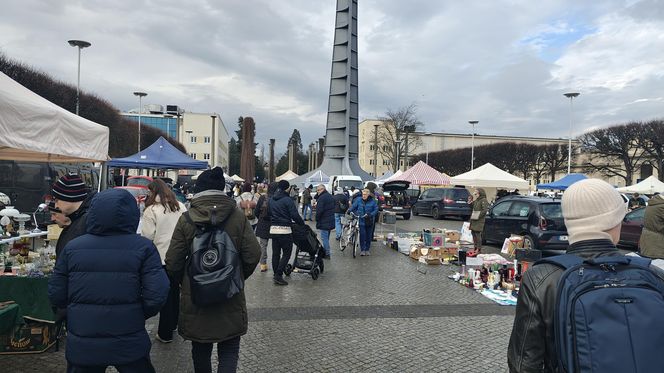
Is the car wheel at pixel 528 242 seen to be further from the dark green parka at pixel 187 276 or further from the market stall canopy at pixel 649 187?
the market stall canopy at pixel 649 187

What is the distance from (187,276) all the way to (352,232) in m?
9.15

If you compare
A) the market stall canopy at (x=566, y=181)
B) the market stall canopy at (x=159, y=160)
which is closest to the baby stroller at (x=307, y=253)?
the market stall canopy at (x=159, y=160)

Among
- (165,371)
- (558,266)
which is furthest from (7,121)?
(558,266)

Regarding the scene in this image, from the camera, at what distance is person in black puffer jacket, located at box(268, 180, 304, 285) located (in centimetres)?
820

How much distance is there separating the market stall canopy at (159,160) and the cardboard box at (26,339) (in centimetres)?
1232

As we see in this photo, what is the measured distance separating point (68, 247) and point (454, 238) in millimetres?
10998

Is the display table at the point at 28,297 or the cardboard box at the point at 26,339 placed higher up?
the display table at the point at 28,297

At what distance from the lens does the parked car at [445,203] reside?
2452 cm

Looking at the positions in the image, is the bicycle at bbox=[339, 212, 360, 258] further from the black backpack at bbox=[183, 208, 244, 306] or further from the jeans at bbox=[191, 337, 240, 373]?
the black backpack at bbox=[183, 208, 244, 306]

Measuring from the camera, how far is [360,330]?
5.93 m

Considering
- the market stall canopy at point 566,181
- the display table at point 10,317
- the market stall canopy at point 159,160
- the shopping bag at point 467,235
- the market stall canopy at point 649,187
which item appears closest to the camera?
the display table at point 10,317

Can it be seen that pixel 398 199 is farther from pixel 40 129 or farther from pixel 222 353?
pixel 222 353

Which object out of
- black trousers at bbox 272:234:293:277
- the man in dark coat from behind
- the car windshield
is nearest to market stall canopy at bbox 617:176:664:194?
the car windshield

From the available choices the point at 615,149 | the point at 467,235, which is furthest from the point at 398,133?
the point at 467,235
